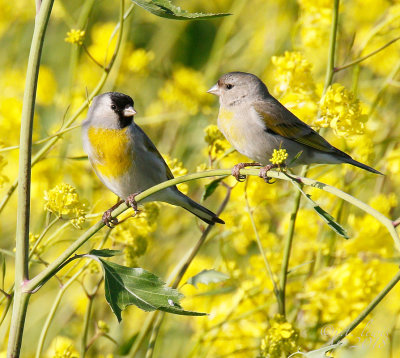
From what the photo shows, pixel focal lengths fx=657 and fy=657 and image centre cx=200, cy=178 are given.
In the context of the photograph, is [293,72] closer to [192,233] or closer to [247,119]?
[247,119]

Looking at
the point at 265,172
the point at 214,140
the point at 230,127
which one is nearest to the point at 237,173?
the point at 265,172

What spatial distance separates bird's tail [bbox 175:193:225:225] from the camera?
252cm

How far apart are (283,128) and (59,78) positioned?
12.8ft

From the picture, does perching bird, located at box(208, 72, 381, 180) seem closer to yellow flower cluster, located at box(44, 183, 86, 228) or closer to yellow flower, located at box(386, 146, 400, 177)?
yellow flower, located at box(386, 146, 400, 177)

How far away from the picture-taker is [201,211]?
262 cm

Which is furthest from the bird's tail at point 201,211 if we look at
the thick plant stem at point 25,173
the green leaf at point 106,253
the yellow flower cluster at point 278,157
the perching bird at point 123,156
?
the thick plant stem at point 25,173

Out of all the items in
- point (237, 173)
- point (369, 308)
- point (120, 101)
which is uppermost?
point (120, 101)

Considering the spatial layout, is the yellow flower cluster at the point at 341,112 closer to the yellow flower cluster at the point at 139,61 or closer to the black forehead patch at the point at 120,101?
the black forehead patch at the point at 120,101

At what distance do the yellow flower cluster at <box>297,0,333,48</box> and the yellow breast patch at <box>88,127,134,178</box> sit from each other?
1.06 meters

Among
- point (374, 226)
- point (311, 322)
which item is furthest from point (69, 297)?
point (374, 226)

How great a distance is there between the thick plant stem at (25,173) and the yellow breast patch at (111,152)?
1010 millimetres

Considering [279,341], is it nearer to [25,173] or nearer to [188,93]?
[25,173]

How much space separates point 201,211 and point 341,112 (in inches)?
27.2

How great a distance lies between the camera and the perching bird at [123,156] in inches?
105
